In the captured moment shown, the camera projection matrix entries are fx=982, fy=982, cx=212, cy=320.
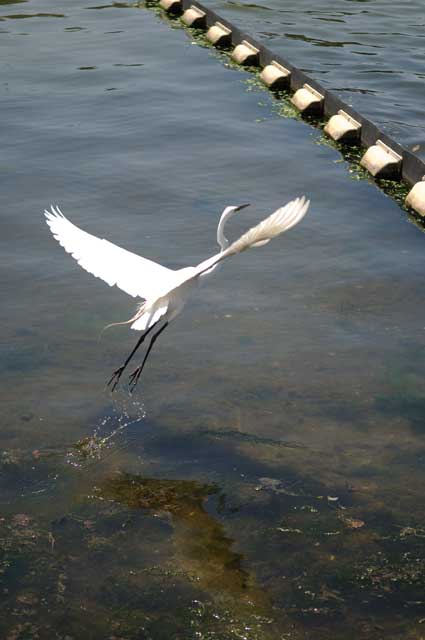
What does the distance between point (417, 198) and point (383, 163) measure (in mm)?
703

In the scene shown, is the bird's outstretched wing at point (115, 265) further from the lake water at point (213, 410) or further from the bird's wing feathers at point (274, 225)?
the bird's wing feathers at point (274, 225)

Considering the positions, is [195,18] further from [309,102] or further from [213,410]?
[213,410]

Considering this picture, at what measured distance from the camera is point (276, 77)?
9.42m

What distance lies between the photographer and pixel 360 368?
4758 mm

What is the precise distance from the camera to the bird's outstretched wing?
408 cm

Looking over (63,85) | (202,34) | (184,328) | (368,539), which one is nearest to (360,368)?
(184,328)

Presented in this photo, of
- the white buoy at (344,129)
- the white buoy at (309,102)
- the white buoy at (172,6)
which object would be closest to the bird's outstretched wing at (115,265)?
the white buoy at (344,129)

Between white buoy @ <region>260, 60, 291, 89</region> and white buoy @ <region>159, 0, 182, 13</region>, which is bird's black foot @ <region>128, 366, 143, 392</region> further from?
white buoy @ <region>159, 0, 182, 13</region>

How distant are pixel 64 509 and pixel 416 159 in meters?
4.19

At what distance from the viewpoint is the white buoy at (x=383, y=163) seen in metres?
7.15

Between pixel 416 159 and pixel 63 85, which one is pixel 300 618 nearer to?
pixel 416 159

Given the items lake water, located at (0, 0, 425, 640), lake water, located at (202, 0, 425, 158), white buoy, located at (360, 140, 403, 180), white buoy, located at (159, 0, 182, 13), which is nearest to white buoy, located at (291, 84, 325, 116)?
lake water, located at (202, 0, 425, 158)

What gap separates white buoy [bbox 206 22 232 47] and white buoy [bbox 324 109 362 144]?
3246 millimetres

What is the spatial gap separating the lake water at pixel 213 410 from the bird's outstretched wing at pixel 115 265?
627mm
